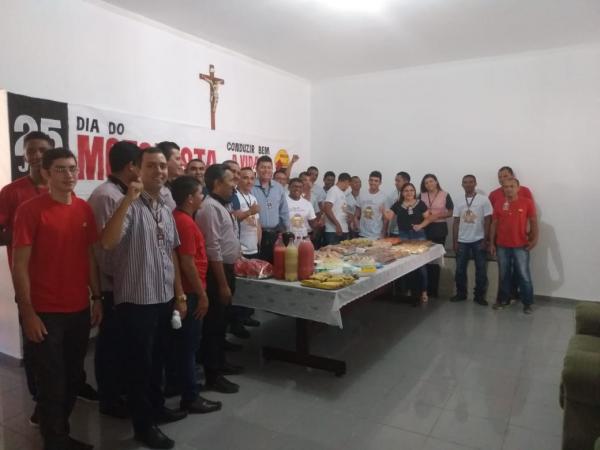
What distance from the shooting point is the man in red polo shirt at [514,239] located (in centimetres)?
470

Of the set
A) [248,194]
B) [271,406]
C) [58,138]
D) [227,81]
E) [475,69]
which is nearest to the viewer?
[271,406]

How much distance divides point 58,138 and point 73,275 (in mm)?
1789

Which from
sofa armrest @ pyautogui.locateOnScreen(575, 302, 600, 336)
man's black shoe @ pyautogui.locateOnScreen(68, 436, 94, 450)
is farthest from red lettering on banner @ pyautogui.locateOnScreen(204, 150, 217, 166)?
sofa armrest @ pyautogui.locateOnScreen(575, 302, 600, 336)

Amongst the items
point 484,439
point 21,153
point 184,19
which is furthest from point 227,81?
point 484,439

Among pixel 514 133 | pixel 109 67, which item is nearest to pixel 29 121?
pixel 109 67

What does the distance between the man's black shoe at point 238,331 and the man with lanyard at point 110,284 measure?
1343mm

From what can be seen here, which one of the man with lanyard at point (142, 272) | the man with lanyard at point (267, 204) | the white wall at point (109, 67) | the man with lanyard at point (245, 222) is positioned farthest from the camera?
the man with lanyard at point (267, 204)

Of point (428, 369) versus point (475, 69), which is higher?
point (475, 69)

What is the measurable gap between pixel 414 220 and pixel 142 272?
139 inches

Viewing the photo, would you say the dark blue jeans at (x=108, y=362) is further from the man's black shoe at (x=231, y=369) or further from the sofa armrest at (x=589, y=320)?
the sofa armrest at (x=589, y=320)

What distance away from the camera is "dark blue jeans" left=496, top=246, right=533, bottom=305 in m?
4.70

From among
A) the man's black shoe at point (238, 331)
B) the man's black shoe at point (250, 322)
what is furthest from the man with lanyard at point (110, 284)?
the man's black shoe at point (250, 322)

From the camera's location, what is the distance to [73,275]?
1.99m

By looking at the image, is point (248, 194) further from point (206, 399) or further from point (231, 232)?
point (206, 399)
